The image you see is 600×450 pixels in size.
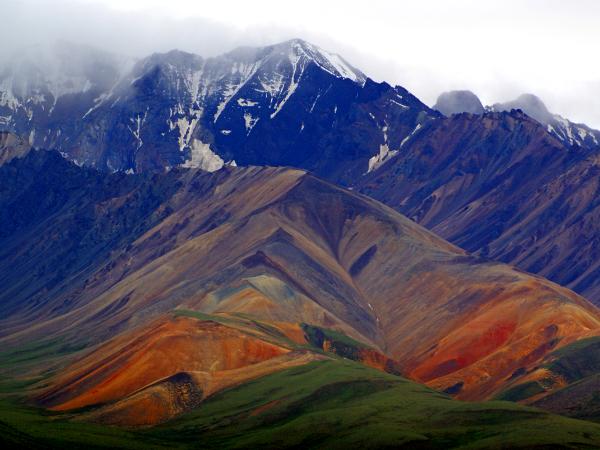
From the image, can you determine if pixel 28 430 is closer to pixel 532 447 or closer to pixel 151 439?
pixel 151 439

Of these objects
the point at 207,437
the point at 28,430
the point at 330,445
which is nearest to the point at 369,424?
the point at 330,445

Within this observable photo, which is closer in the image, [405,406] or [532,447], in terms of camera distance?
[532,447]

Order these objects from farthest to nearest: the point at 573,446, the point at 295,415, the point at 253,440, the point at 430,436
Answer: the point at 295,415 → the point at 253,440 → the point at 430,436 → the point at 573,446

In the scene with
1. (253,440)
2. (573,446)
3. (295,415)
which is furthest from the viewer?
(295,415)

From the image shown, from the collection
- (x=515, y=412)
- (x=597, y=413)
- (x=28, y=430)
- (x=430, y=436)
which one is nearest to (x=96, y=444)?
(x=28, y=430)

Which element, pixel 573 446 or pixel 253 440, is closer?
pixel 573 446

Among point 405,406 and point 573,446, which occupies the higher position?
point 573,446

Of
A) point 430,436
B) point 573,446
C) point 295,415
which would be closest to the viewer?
point 573,446

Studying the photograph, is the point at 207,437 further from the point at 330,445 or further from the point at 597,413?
the point at 597,413

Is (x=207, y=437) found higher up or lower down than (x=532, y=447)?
lower down
